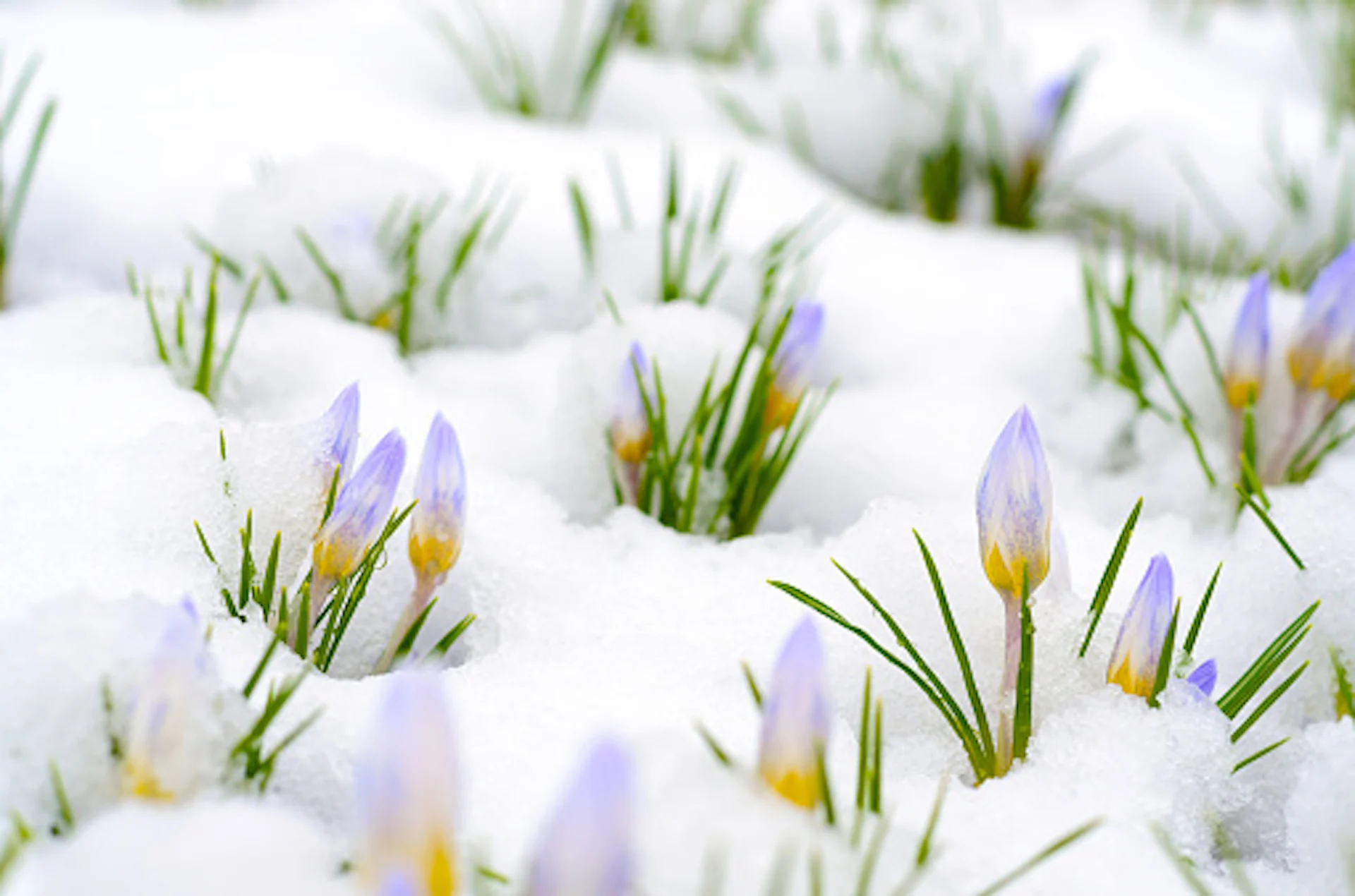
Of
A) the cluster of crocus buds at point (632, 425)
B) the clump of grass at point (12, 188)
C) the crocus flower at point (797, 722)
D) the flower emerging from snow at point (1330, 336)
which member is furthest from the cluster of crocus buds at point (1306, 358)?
the clump of grass at point (12, 188)

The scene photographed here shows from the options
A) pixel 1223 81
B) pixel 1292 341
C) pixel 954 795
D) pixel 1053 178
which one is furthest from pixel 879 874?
pixel 1223 81

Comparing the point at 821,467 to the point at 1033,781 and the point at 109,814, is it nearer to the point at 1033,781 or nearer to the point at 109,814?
the point at 1033,781

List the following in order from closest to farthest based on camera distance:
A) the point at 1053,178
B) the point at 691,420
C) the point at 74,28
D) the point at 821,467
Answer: the point at 691,420 < the point at 821,467 < the point at 74,28 < the point at 1053,178

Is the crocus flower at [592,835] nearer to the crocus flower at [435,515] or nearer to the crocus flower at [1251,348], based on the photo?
the crocus flower at [435,515]

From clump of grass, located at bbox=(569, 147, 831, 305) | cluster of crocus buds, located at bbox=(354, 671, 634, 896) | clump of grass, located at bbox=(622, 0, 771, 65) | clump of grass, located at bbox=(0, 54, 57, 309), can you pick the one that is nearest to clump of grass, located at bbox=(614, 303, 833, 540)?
clump of grass, located at bbox=(569, 147, 831, 305)

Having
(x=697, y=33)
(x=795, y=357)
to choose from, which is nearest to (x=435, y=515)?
(x=795, y=357)

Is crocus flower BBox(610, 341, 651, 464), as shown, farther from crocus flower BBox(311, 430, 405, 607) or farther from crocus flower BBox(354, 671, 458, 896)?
crocus flower BBox(354, 671, 458, 896)
